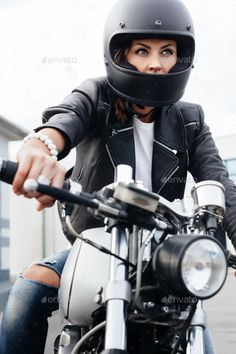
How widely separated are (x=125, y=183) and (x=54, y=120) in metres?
0.51

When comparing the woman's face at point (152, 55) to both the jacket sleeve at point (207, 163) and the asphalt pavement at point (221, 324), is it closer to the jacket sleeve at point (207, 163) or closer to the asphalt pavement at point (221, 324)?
the jacket sleeve at point (207, 163)

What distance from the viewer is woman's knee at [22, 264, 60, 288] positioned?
1696 millimetres

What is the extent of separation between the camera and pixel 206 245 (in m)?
1.04

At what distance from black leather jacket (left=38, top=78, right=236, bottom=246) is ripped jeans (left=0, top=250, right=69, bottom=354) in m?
0.27

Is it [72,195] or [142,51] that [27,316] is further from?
[142,51]

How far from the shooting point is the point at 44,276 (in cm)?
170

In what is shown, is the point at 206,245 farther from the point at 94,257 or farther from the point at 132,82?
the point at 132,82

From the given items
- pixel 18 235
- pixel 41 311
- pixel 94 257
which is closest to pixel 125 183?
pixel 94 257

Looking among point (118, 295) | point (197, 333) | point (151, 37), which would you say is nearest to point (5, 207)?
point (151, 37)

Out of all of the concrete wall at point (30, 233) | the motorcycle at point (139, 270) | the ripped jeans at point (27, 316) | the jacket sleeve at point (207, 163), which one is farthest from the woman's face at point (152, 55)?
the concrete wall at point (30, 233)

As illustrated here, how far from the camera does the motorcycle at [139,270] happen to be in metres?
1.04

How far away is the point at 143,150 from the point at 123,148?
18 cm

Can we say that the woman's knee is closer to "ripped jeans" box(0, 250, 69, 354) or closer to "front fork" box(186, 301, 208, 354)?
"ripped jeans" box(0, 250, 69, 354)

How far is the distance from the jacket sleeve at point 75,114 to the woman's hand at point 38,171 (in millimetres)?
311
